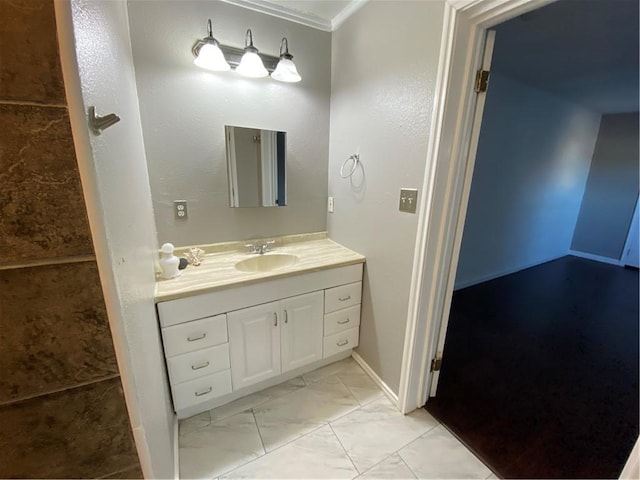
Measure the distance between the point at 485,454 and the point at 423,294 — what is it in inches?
34.1

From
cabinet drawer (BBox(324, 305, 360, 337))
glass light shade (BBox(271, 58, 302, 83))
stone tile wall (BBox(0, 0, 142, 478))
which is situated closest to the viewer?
stone tile wall (BBox(0, 0, 142, 478))

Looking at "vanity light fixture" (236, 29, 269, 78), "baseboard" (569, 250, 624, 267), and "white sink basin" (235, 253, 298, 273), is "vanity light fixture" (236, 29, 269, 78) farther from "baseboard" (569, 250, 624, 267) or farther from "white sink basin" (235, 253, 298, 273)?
"baseboard" (569, 250, 624, 267)

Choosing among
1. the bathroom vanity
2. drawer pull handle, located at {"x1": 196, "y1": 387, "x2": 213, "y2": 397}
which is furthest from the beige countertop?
drawer pull handle, located at {"x1": 196, "y1": 387, "x2": 213, "y2": 397}

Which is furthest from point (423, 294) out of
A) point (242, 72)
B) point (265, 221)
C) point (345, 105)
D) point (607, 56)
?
point (607, 56)

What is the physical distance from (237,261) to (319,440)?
1109 millimetres

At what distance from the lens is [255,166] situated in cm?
180

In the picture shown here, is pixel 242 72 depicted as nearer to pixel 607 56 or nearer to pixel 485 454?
pixel 485 454

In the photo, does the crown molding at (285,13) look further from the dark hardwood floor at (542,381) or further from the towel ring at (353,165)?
the dark hardwood floor at (542,381)

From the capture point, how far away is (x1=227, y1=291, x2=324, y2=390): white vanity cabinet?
1490 mm

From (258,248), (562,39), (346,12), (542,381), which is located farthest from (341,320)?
(562,39)

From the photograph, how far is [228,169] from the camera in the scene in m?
1.74

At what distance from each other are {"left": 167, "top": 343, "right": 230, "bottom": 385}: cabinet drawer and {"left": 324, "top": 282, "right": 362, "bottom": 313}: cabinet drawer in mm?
653

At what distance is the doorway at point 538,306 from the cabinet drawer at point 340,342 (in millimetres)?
621

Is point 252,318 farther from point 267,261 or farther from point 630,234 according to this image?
point 630,234
